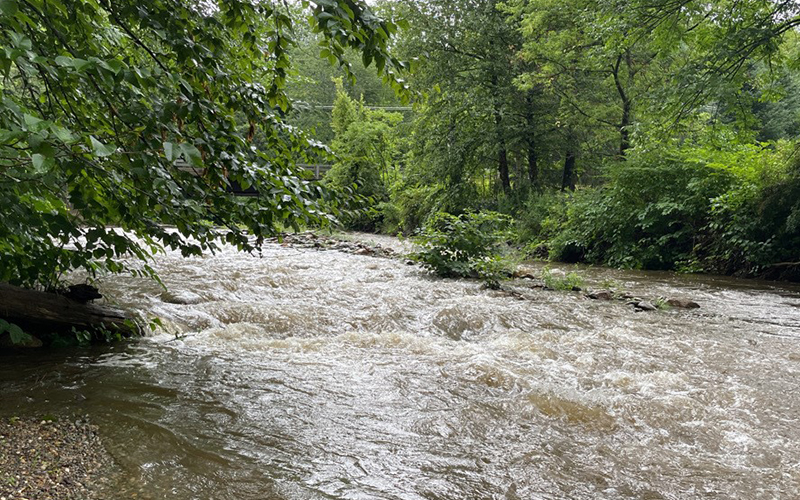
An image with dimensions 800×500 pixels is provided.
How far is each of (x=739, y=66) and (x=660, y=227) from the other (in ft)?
13.0

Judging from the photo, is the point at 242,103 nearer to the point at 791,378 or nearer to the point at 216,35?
the point at 216,35

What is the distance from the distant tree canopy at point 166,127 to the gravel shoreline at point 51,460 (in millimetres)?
1083

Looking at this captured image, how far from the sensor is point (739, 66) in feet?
31.8

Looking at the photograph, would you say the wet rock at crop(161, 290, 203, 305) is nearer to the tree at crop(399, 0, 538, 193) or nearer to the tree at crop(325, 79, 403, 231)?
the tree at crop(399, 0, 538, 193)

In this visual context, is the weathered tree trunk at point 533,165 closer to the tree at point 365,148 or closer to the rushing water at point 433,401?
the tree at point 365,148

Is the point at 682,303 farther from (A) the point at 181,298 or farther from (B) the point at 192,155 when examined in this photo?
(B) the point at 192,155

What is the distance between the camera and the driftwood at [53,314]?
12.8 ft

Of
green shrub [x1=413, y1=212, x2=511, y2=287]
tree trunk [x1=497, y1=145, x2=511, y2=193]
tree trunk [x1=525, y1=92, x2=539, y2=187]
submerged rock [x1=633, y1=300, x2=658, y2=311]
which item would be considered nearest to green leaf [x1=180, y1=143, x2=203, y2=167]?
submerged rock [x1=633, y1=300, x2=658, y2=311]

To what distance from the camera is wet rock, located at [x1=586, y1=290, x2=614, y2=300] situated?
7.86m

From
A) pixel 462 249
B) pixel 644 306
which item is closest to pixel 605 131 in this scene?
pixel 462 249

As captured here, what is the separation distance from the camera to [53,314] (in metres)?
4.17

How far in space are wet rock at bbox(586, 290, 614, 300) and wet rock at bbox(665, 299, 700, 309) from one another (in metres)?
0.80

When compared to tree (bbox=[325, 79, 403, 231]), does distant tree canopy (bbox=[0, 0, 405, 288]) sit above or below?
below

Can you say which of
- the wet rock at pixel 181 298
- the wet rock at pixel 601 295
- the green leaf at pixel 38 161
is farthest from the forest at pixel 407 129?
the wet rock at pixel 601 295
